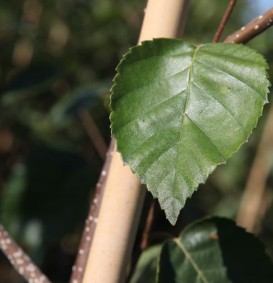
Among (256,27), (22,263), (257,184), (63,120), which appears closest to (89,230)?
(22,263)

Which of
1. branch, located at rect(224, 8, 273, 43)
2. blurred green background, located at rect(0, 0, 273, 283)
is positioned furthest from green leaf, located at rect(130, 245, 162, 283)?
branch, located at rect(224, 8, 273, 43)

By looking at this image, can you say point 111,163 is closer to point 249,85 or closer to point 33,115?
point 249,85

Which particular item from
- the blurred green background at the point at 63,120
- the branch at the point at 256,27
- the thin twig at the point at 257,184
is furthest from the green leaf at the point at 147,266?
the thin twig at the point at 257,184

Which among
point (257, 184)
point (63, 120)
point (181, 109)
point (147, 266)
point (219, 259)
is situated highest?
point (181, 109)

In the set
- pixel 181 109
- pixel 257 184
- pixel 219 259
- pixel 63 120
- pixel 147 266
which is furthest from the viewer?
pixel 257 184

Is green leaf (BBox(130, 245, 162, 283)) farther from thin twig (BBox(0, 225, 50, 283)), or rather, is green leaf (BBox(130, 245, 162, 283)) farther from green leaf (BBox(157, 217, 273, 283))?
thin twig (BBox(0, 225, 50, 283))

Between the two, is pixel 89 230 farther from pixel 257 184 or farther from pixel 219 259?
pixel 257 184
